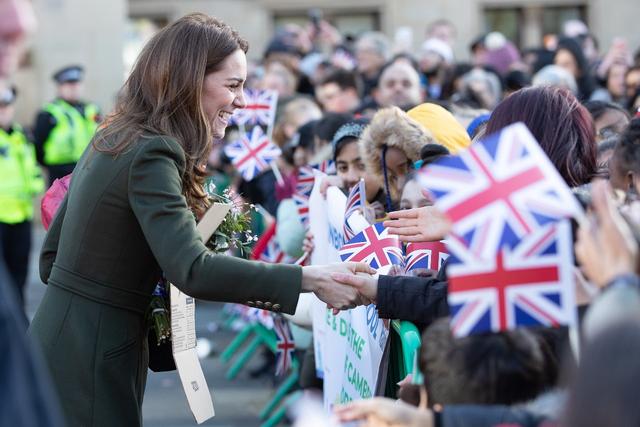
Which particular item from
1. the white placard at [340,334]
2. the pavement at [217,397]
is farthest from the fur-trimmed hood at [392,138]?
the pavement at [217,397]

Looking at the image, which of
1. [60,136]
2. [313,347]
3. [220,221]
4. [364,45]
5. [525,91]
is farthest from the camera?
[364,45]

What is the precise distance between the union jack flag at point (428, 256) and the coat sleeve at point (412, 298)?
545 millimetres

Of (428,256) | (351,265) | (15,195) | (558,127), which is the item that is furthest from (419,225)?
(15,195)

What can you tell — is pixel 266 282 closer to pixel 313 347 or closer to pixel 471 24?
pixel 313 347

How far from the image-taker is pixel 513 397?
2.68 metres

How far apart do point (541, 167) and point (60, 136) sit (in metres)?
9.72

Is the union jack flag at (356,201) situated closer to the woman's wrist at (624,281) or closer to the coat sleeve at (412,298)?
the coat sleeve at (412,298)

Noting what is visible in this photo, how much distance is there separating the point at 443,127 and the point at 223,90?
2070 millimetres

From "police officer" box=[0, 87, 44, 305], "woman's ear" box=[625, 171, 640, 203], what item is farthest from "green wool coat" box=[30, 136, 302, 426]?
"police officer" box=[0, 87, 44, 305]

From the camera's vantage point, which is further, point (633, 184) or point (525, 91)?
point (525, 91)

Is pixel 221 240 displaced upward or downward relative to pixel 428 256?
upward

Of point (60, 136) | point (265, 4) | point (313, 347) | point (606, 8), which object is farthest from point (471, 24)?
point (313, 347)

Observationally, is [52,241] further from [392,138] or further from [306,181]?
[306,181]

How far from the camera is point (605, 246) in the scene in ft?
7.91
